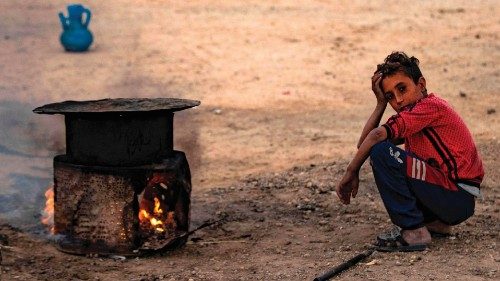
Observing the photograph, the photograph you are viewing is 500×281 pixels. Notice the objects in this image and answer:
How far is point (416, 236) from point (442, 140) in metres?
0.60

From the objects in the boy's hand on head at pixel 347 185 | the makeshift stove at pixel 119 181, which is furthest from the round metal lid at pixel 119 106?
the boy's hand on head at pixel 347 185

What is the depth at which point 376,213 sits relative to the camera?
7004mm

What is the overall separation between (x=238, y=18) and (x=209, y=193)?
897cm

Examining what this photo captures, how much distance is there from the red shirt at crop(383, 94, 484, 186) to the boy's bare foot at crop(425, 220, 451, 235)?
35 cm

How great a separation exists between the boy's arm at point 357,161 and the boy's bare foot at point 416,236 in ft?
1.34

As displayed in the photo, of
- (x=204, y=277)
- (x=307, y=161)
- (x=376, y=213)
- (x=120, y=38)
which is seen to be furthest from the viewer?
(x=120, y=38)

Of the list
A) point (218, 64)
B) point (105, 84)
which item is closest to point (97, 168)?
point (105, 84)

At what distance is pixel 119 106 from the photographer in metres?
6.07

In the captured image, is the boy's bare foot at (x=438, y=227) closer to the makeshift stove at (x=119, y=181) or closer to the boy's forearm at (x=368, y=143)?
the boy's forearm at (x=368, y=143)

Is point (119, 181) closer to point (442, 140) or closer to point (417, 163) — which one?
point (417, 163)

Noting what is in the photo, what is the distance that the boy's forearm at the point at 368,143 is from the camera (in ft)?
18.1

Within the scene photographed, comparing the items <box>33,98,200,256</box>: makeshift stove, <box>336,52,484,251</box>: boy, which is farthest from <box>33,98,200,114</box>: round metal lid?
<box>336,52,484,251</box>: boy

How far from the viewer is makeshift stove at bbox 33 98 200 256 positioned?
586 centimetres

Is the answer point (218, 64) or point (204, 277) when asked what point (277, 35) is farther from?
point (204, 277)
